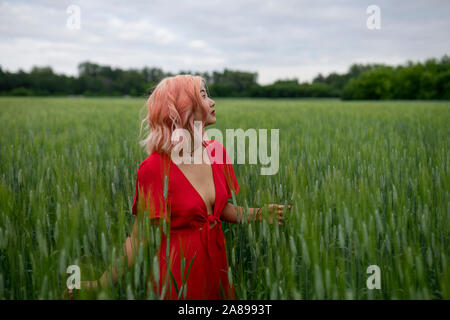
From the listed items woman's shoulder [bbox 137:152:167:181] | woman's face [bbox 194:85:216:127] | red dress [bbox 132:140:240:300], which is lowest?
red dress [bbox 132:140:240:300]

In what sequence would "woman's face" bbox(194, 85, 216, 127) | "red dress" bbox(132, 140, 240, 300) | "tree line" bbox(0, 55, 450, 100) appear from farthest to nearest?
"tree line" bbox(0, 55, 450, 100), "woman's face" bbox(194, 85, 216, 127), "red dress" bbox(132, 140, 240, 300)

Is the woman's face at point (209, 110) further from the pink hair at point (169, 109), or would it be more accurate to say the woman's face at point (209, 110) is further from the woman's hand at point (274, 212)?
the woman's hand at point (274, 212)

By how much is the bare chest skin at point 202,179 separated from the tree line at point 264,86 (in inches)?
1548

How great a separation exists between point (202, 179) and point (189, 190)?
100 mm

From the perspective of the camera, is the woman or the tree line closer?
the woman

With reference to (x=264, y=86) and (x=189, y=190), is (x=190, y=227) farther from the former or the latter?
(x=264, y=86)

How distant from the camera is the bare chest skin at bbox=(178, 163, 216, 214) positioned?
1.22 meters

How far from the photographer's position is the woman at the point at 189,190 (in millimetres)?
1126

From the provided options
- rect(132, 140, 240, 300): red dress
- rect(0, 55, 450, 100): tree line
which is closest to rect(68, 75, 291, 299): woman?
rect(132, 140, 240, 300): red dress

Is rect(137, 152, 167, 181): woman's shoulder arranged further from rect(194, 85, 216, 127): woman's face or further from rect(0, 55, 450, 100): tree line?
rect(0, 55, 450, 100): tree line

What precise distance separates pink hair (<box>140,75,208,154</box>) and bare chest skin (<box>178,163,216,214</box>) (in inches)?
4.1

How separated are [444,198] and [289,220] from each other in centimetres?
79

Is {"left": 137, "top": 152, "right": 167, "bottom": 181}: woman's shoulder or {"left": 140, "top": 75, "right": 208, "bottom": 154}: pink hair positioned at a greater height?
{"left": 140, "top": 75, "right": 208, "bottom": 154}: pink hair
